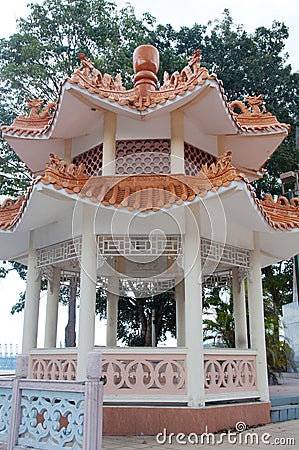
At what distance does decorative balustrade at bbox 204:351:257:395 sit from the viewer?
5352mm

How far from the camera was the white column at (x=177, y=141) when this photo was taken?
19.7ft

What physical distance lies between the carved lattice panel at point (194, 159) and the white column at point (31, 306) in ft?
7.86

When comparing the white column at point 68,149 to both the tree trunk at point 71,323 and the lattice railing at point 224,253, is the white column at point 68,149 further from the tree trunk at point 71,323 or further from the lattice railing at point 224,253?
the tree trunk at point 71,323

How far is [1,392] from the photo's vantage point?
13.5ft

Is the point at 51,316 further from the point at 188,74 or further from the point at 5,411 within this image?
the point at 188,74

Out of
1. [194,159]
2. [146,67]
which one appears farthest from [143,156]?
[146,67]

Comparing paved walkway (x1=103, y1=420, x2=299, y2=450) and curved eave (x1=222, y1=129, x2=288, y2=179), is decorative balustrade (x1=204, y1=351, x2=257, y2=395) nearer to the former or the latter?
paved walkway (x1=103, y1=420, x2=299, y2=450)

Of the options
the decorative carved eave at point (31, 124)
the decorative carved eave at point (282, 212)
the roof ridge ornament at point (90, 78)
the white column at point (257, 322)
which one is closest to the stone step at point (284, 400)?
the white column at point (257, 322)

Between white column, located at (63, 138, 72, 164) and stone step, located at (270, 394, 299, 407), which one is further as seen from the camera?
white column, located at (63, 138, 72, 164)

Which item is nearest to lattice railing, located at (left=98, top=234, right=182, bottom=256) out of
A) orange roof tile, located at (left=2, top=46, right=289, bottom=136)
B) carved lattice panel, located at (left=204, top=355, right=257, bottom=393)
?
carved lattice panel, located at (left=204, top=355, right=257, bottom=393)

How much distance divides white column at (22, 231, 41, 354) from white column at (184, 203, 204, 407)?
85.8 inches

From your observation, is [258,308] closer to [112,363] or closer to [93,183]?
[112,363]

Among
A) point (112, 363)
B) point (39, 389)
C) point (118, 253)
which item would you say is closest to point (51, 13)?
point (118, 253)

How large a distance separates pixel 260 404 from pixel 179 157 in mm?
3274
